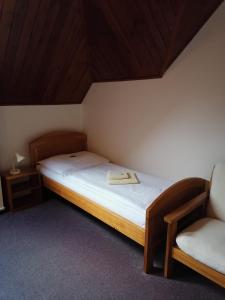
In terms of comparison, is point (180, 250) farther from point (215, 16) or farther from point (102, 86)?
point (102, 86)

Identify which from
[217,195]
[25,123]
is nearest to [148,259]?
[217,195]

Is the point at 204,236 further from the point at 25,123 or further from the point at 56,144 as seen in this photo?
the point at 25,123

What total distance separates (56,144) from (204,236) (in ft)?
7.82

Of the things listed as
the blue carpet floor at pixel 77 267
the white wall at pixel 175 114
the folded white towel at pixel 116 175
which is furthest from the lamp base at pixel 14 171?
the white wall at pixel 175 114

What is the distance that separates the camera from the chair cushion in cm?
158

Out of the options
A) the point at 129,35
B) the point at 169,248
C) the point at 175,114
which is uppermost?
the point at 129,35

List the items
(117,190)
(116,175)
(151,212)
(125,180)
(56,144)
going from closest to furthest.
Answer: (151,212) < (117,190) < (125,180) < (116,175) < (56,144)

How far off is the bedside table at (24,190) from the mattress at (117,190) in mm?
217

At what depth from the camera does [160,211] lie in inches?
74.6

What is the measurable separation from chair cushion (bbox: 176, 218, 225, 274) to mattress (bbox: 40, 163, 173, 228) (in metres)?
0.36

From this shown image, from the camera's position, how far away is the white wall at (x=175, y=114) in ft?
7.39

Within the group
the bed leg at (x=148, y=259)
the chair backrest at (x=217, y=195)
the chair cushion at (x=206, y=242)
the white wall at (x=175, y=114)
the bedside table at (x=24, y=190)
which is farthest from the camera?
the bedside table at (x=24, y=190)

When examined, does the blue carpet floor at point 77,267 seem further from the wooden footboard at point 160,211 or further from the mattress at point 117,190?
the mattress at point 117,190

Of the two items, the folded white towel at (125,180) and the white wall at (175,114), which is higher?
the white wall at (175,114)
